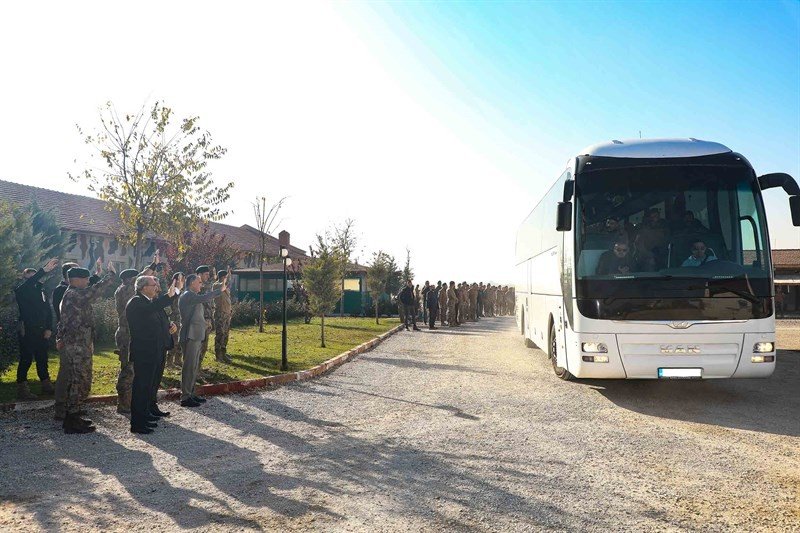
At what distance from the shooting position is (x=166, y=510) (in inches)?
173

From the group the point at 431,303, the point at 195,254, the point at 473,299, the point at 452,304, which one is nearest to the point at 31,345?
the point at 195,254

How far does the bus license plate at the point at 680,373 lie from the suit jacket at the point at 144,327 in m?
6.75

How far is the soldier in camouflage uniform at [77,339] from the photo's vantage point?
274 inches

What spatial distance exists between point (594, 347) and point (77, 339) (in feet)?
22.7

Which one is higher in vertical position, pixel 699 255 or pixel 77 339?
pixel 699 255

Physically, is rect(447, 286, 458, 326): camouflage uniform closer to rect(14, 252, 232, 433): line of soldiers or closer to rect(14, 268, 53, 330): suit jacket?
rect(14, 252, 232, 433): line of soldiers

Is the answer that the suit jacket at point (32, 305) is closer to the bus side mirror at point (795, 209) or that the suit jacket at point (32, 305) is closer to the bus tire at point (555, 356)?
the bus tire at point (555, 356)

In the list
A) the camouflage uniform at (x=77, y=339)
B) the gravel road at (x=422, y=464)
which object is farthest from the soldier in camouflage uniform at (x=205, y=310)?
the camouflage uniform at (x=77, y=339)

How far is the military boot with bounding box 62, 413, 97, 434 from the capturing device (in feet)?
22.5

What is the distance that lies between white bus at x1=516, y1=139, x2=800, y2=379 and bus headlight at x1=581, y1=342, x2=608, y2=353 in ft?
0.05

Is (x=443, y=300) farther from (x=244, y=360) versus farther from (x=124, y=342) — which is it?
(x=124, y=342)

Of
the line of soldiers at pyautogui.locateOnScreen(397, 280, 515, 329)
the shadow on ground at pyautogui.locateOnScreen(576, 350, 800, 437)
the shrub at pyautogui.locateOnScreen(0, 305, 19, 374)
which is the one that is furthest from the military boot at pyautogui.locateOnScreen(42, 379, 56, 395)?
the line of soldiers at pyautogui.locateOnScreen(397, 280, 515, 329)

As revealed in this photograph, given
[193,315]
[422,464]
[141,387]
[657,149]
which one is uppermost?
[657,149]

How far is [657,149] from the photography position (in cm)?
888
